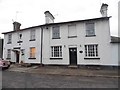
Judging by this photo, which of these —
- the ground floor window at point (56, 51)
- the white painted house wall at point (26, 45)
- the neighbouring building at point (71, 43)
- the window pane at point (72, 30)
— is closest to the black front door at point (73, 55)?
the neighbouring building at point (71, 43)

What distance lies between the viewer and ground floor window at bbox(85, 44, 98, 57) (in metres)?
18.4

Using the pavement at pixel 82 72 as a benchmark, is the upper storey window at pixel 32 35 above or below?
above

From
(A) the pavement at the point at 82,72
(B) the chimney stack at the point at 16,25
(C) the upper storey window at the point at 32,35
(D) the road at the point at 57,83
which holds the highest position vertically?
(B) the chimney stack at the point at 16,25

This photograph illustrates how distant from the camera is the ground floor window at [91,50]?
18.4 metres

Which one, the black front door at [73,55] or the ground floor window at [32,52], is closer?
the black front door at [73,55]

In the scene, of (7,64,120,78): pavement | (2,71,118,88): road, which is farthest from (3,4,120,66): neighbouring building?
(2,71,118,88): road

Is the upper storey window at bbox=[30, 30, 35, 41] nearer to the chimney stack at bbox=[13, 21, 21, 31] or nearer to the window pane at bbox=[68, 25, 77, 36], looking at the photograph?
the chimney stack at bbox=[13, 21, 21, 31]

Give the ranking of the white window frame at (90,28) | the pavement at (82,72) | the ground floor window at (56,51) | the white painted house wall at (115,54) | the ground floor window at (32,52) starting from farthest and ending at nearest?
the ground floor window at (32,52), the ground floor window at (56,51), the white window frame at (90,28), the white painted house wall at (115,54), the pavement at (82,72)

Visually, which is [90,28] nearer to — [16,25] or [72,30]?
[72,30]

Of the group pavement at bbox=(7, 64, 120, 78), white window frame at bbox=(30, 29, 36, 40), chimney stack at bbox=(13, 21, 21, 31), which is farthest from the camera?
chimney stack at bbox=(13, 21, 21, 31)

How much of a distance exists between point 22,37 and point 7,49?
455 cm

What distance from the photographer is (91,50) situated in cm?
1866

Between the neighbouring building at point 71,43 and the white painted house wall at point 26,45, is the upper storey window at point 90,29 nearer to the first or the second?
the neighbouring building at point 71,43

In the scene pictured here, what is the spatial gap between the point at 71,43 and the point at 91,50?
9.60 ft
